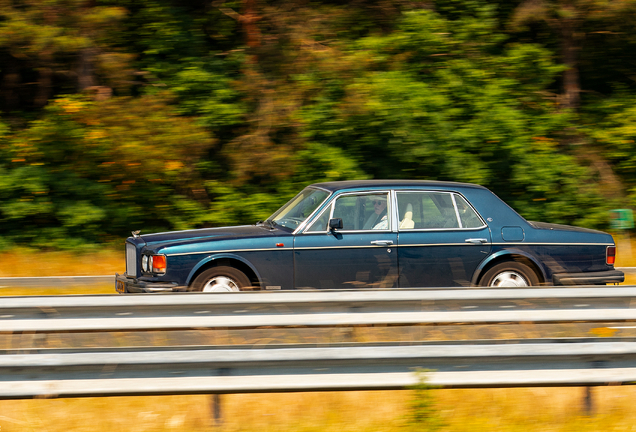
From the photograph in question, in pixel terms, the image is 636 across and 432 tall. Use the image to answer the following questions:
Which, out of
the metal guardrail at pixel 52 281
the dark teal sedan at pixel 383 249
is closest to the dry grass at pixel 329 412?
the dark teal sedan at pixel 383 249

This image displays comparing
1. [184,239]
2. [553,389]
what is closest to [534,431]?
[553,389]

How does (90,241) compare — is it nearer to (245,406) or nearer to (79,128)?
(79,128)

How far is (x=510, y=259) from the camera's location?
6824 millimetres

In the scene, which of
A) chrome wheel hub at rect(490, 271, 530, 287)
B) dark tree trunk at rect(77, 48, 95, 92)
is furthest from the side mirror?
dark tree trunk at rect(77, 48, 95, 92)

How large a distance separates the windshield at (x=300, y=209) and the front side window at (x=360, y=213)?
0.17m

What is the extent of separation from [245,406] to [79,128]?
29.7 feet

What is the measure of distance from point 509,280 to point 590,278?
0.88m

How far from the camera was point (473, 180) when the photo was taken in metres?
12.9

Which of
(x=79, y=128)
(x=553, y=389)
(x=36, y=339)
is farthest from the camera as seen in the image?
(x=79, y=128)

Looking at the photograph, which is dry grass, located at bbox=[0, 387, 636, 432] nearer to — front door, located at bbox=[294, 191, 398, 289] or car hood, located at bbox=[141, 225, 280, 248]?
front door, located at bbox=[294, 191, 398, 289]

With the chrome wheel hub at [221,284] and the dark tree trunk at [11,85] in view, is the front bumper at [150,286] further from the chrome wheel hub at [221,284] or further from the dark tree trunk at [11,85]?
the dark tree trunk at [11,85]

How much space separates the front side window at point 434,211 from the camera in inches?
268

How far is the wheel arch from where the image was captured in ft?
22.0

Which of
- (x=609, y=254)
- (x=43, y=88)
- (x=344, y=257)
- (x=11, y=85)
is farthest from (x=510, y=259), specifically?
(x=11, y=85)
